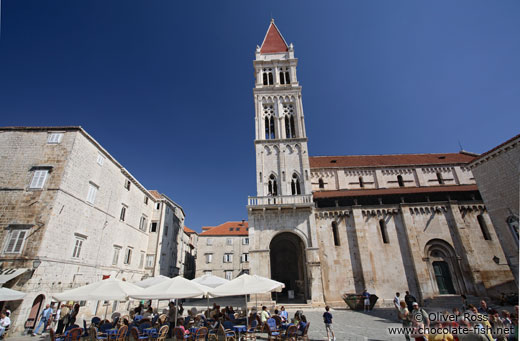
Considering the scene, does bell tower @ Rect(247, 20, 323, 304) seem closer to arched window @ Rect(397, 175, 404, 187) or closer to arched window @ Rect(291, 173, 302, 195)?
arched window @ Rect(291, 173, 302, 195)

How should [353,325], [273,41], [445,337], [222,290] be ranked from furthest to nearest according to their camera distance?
[273,41], [353,325], [222,290], [445,337]

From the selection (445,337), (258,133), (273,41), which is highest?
(273,41)

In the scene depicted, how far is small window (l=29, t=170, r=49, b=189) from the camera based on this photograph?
14391mm

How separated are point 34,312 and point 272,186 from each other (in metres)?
18.7

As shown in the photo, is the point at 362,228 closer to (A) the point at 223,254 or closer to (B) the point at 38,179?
(A) the point at 223,254

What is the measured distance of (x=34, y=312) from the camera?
1251 cm

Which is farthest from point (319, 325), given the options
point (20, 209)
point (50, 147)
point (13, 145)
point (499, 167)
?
point (13, 145)

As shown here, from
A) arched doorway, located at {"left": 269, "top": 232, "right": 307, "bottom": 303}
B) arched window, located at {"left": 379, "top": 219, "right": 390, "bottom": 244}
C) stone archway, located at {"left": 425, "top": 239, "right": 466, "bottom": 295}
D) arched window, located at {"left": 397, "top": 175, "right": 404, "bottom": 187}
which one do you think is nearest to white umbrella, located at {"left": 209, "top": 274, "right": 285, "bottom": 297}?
arched window, located at {"left": 379, "top": 219, "right": 390, "bottom": 244}

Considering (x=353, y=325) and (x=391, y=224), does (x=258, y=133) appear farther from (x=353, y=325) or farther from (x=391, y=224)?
(x=353, y=325)

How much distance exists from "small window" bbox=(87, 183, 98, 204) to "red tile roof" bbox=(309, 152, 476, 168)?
859 inches

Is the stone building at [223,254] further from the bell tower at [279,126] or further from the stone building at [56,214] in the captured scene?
the bell tower at [279,126]

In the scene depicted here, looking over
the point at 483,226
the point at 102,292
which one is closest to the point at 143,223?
the point at 102,292

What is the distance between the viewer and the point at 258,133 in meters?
25.9

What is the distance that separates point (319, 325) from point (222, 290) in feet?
21.2
